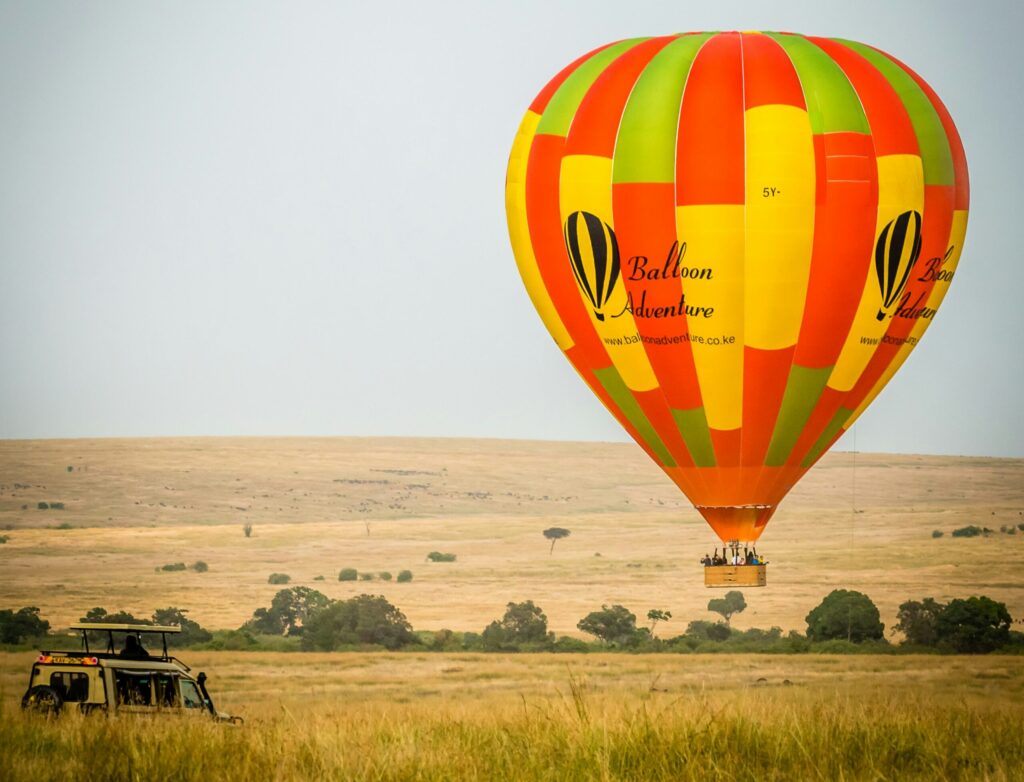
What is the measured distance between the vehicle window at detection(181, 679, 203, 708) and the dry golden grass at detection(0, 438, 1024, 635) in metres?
66.7

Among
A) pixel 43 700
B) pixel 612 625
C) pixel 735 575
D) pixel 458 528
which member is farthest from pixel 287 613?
pixel 43 700

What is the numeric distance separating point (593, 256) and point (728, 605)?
257 feet

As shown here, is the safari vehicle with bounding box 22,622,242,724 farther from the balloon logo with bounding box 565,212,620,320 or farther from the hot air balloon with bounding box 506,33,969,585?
the hot air balloon with bounding box 506,33,969,585

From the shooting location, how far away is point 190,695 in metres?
23.8

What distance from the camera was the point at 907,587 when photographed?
109m

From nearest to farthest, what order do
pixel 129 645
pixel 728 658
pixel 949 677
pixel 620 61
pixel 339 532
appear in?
pixel 129 645
pixel 620 61
pixel 949 677
pixel 728 658
pixel 339 532

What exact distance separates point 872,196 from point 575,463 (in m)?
139

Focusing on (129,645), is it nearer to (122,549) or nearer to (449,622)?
(449,622)

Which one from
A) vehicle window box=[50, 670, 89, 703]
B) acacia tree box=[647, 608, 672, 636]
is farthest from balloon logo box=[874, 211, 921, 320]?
acacia tree box=[647, 608, 672, 636]

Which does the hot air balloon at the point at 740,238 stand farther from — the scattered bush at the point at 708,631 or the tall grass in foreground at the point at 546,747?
the scattered bush at the point at 708,631

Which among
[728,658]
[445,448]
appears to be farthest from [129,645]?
[445,448]

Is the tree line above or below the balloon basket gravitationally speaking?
below

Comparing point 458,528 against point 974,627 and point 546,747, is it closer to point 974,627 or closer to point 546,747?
point 974,627

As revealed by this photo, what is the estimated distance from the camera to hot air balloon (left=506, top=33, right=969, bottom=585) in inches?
1198
